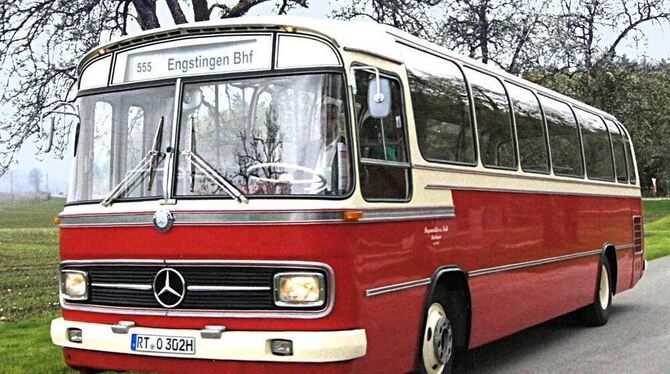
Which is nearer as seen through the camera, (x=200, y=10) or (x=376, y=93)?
(x=376, y=93)

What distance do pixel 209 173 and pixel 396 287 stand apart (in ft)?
5.06

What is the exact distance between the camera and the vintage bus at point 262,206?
630 centimetres

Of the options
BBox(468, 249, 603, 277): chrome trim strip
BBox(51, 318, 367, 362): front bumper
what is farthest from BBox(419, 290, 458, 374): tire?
BBox(51, 318, 367, 362): front bumper

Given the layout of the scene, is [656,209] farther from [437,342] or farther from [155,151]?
[155,151]

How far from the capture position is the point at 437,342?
7.73 metres

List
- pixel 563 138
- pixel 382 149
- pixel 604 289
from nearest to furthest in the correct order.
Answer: pixel 382 149 → pixel 563 138 → pixel 604 289

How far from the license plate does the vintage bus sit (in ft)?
0.05

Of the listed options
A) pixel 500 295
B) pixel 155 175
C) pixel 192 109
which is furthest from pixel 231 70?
pixel 500 295

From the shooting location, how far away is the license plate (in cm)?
648

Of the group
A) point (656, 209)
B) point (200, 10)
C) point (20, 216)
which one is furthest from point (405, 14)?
point (656, 209)

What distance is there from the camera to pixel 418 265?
24.2ft

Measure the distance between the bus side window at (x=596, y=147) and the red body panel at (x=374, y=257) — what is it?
3.11 meters

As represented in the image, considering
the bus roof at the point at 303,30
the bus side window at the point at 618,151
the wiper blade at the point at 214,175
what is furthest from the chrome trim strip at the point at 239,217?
the bus side window at the point at 618,151

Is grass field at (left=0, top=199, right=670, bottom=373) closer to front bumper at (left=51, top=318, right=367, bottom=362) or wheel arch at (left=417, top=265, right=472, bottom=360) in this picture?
front bumper at (left=51, top=318, right=367, bottom=362)
